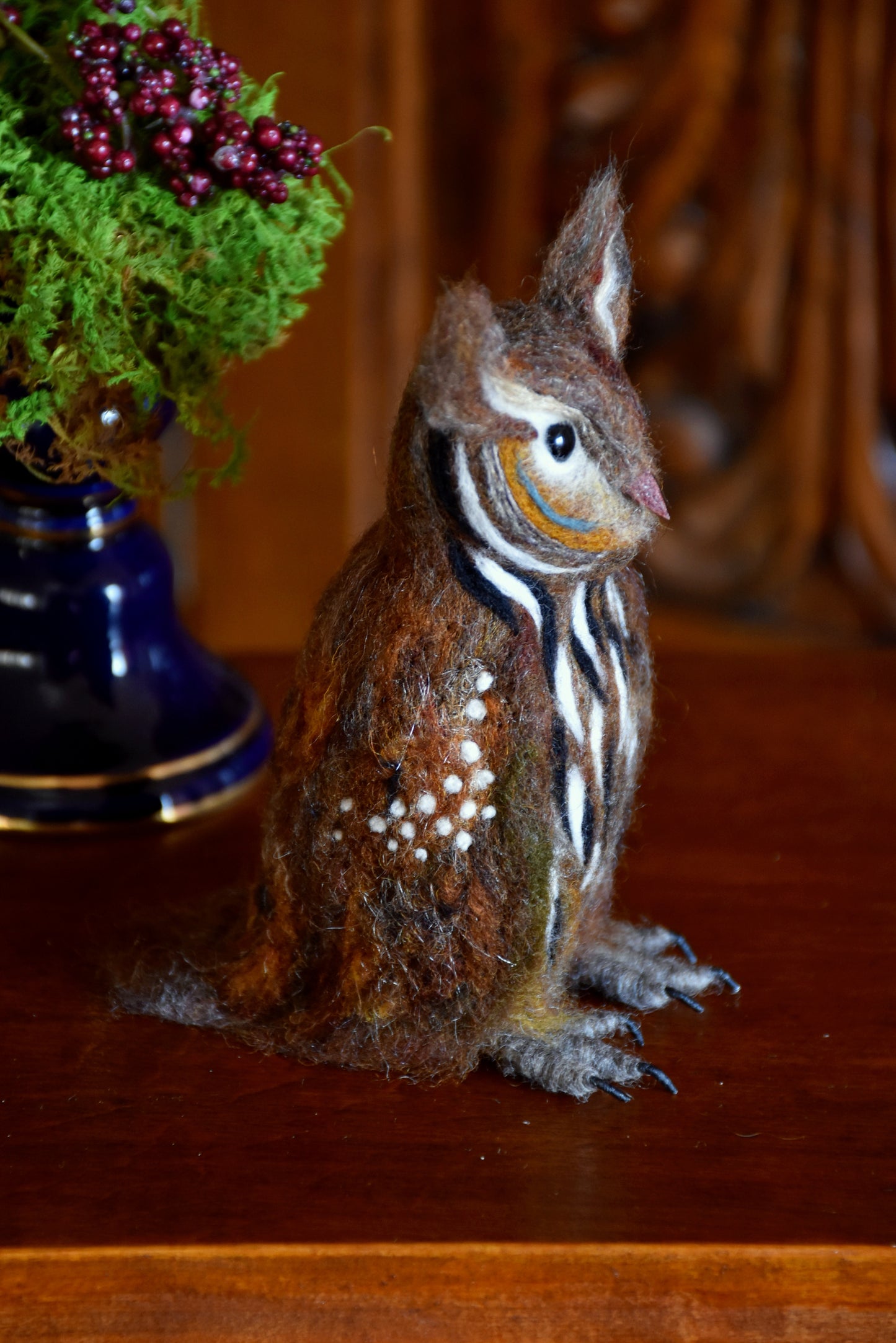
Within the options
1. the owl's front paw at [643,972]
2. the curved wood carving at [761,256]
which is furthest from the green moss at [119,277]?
the curved wood carving at [761,256]

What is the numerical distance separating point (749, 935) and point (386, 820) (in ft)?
0.71

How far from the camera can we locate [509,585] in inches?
19.9

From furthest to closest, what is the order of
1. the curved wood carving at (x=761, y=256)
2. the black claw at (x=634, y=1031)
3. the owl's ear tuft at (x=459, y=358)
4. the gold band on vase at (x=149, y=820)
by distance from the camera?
the curved wood carving at (x=761, y=256), the gold band on vase at (x=149, y=820), the black claw at (x=634, y=1031), the owl's ear tuft at (x=459, y=358)

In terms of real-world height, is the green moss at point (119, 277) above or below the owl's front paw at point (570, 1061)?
above

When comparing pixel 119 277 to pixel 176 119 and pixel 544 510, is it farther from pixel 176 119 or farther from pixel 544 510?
pixel 544 510

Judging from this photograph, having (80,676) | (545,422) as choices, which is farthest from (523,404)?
(80,676)

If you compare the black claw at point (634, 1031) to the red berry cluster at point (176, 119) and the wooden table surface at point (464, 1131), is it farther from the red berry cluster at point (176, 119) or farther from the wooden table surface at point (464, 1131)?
the red berry cluster at point (176, 119)

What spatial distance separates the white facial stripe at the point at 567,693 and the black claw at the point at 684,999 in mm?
138

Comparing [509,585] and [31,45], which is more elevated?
[31,45]

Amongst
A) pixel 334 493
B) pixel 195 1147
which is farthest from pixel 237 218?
pixel 334 493

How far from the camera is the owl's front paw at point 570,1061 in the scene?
0.54 meters

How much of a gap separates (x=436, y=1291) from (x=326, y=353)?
97 cm

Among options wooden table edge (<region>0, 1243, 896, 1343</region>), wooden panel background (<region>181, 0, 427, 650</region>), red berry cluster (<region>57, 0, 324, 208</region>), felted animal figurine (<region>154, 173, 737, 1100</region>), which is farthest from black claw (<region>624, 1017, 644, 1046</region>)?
wooden panel background (<region>181, 0, 427, 650</region>)

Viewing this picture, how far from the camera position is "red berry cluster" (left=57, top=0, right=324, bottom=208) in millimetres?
580
